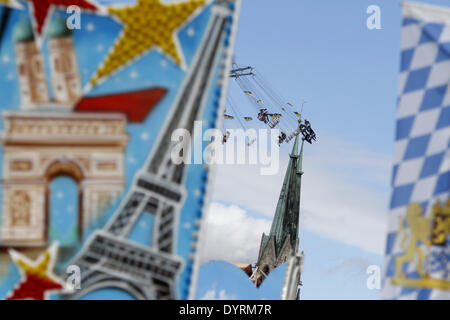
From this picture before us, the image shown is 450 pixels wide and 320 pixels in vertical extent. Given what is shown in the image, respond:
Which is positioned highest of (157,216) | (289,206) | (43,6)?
(43,6)

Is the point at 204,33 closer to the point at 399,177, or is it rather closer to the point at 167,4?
the point at 167,4

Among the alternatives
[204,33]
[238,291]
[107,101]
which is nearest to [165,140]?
[107,101]

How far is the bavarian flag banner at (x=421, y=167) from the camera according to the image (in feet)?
32.0

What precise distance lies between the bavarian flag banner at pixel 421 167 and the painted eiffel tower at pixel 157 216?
107 inches

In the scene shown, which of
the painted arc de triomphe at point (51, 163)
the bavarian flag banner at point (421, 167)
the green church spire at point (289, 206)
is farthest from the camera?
the green church spire at point (289, 206)

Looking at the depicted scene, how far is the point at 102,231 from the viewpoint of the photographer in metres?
9.30

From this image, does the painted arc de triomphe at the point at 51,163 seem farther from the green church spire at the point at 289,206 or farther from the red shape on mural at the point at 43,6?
the green church spire at the point at 289,206

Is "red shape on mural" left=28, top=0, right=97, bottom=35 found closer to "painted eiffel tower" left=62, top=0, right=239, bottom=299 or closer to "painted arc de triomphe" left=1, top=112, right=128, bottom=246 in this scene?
"painted arc de triomphe" left=1, top=112, right=128, bottom=246

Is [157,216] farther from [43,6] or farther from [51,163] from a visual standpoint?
[43,6]

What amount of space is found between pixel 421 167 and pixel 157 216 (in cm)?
372

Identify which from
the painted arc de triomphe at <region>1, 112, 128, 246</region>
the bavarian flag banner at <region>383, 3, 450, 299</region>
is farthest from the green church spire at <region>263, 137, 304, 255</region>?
the painted arc de triomphe at <region>1, 112, 128, 246</region>

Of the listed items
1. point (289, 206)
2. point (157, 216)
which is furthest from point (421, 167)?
point (289, 206)

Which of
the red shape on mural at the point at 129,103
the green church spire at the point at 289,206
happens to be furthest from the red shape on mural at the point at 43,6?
the green church spire at the point at 289,206

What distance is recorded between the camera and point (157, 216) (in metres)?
9.45
